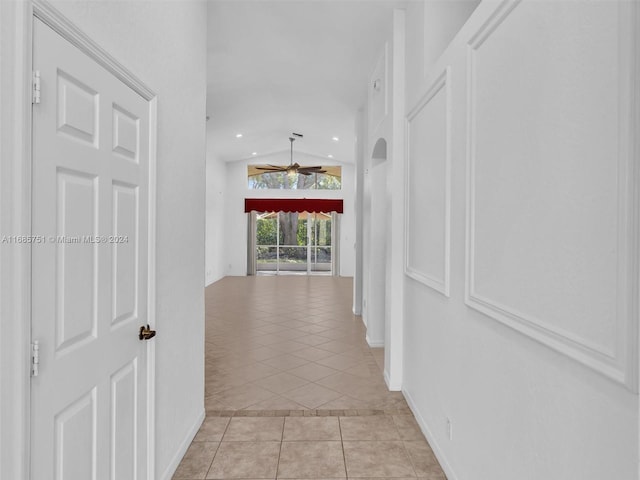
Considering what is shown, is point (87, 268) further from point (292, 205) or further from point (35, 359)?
point (292, 205)

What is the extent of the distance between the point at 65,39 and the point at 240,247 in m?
10.5

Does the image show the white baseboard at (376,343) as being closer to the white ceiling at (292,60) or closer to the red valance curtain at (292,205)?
the white ceiling at (292,60)

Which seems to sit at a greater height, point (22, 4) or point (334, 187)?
point (334, 187)

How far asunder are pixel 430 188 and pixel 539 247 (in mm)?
1266

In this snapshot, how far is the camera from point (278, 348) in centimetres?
451

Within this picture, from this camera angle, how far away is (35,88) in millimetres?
1069

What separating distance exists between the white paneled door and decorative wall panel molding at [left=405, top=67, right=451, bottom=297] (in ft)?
4.96

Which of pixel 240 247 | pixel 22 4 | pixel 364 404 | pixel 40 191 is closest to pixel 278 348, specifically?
pixel 364 404

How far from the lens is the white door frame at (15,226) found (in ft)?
3.17

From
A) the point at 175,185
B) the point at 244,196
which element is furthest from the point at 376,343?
the point at 244,196

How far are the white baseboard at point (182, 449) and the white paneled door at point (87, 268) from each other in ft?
1.07

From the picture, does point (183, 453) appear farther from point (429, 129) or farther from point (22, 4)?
point (429, 129)

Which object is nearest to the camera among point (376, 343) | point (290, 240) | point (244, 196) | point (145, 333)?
point (145, 333)

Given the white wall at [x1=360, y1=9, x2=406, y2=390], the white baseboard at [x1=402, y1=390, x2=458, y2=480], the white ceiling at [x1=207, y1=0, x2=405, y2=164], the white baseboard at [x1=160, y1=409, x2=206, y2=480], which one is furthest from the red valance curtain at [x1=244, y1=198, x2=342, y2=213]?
the white baseboard at [x1=160, y1=409, x2=206, y2=480]
